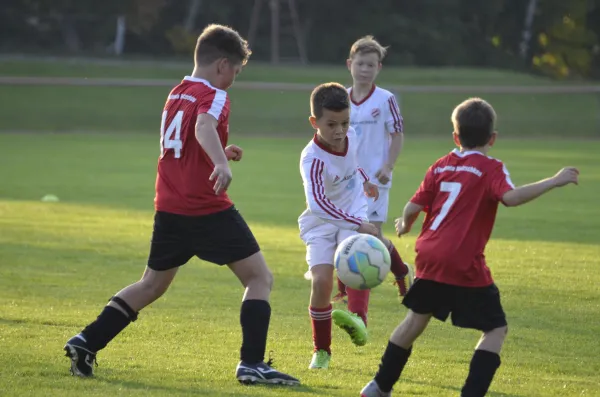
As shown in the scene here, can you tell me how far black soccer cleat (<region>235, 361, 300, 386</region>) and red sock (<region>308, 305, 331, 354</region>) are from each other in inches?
25.0

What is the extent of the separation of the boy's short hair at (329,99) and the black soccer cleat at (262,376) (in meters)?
1.51

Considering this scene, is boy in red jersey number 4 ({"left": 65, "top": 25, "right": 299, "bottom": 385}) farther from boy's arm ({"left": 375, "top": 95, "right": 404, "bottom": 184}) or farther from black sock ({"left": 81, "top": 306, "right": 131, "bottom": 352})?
boy's arm ({"left": 375, "top": 95, "right": 404, "bottom": 184})

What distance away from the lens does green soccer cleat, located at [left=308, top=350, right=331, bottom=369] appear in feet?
20.3

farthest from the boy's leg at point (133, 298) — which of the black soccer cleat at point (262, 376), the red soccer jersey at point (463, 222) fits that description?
the red soccer jersey at point (463, 222)

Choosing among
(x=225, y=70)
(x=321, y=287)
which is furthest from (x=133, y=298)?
(x=225, y=70)

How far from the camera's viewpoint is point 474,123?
17.0 feet

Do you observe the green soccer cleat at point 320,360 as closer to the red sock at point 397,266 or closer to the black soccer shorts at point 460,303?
the black soccer shorts at point 460,303

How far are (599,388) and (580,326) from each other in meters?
1.86

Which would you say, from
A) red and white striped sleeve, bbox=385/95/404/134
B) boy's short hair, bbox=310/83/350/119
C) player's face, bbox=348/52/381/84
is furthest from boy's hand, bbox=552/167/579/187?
red and white striped sleeve, bbox=385/95/404/134

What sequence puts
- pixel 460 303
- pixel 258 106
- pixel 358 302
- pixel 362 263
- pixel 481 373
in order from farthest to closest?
1. pixel 258 106
2. pixel 358 302
3. pixel 362 263
4. pixel 460 303
5. pixel 481 373

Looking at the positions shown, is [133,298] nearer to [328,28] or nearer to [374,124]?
[374,124]

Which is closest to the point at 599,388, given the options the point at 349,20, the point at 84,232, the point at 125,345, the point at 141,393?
the point at 141,393

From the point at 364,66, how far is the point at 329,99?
97.6 inches

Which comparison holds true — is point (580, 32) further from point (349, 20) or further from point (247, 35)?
point (247, 35)
